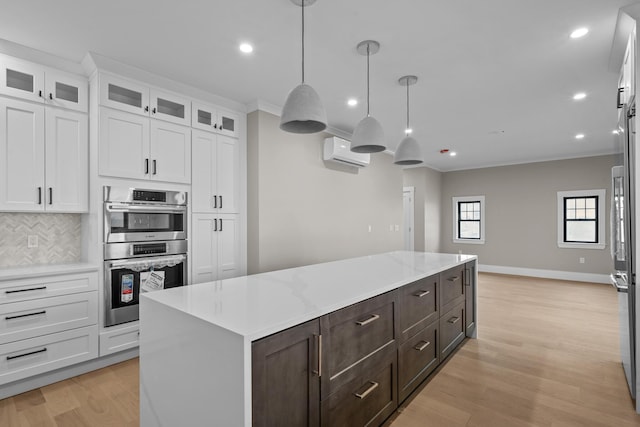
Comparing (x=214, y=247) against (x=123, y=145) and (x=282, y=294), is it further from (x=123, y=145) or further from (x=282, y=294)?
(x=282, y=294)

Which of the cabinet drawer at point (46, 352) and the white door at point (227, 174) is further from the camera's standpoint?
the white door at point (227, 174)

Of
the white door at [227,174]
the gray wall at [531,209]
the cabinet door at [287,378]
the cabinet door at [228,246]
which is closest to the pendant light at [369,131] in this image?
the cabinet door at [287,378]

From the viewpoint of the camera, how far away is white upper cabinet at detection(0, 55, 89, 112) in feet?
8.60

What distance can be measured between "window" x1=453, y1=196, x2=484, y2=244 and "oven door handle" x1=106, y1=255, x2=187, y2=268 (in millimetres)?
7033

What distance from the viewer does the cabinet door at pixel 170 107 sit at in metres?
3.28

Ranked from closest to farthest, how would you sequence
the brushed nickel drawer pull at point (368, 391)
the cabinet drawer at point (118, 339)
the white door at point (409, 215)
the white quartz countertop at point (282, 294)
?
→ the white quartz countertop at point (282, 294), the brushed nickel drawer pull at point (368, 391), the cabinet drawer at point (118, 339), the white door at point (409, 215)

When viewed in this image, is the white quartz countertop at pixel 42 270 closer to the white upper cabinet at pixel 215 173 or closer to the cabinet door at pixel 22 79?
the white upper cabinet at pixel 215 173

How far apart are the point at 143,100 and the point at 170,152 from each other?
54 centimetres

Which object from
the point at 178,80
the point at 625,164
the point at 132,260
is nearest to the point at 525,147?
the point at 625,164

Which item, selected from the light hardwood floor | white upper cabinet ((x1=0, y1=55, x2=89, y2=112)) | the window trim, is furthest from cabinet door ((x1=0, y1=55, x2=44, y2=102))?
the window trim

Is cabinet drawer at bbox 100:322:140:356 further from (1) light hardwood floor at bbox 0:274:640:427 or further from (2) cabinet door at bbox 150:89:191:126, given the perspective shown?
(2) cabinet door at bbox 150:89:191:126

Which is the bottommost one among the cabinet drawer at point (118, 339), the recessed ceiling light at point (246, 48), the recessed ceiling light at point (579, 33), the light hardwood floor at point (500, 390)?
the light hardwood floor at point (500, 390)

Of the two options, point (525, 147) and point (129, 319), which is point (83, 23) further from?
point (525, 147)

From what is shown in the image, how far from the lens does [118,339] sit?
9.83 ft
